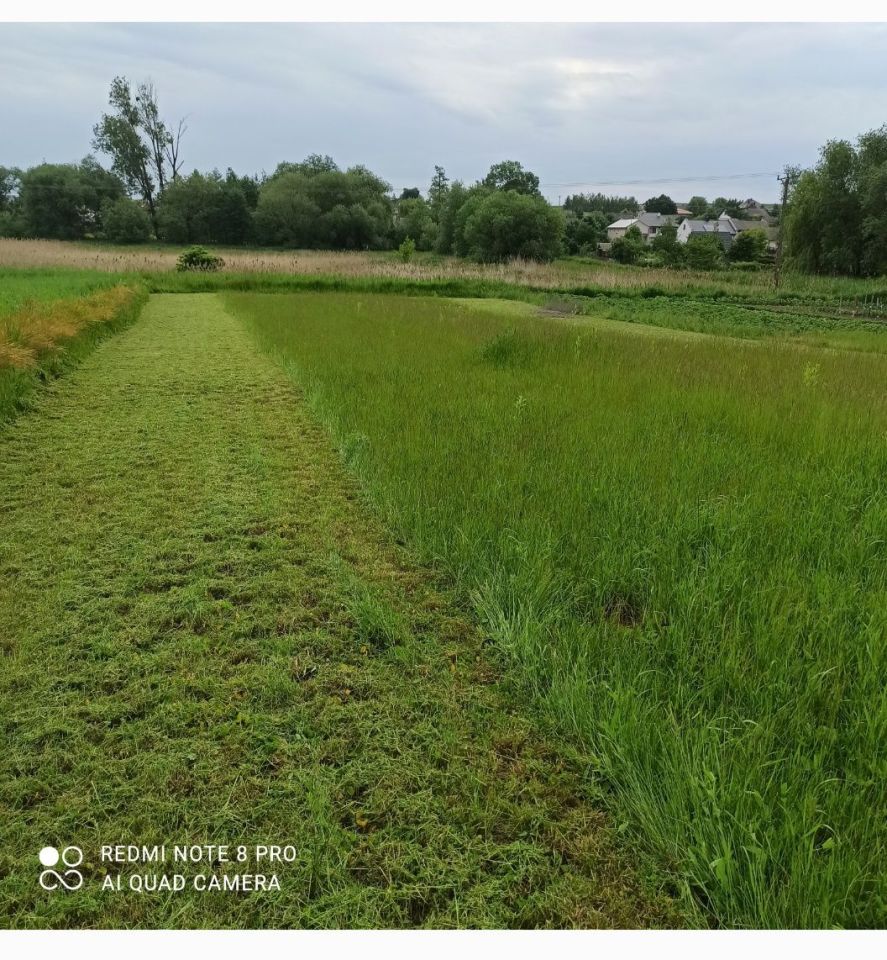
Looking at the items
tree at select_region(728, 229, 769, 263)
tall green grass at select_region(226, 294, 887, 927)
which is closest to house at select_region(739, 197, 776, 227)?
tree at select_region(728, 229, 769, 263)

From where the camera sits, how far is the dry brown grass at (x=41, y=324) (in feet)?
→ 20.4

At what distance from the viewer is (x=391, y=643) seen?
7.88 feet

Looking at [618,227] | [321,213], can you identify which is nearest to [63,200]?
[321,213]

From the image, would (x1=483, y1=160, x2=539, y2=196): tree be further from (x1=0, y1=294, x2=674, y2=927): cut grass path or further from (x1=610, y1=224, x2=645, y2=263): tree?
(x1=0, y1=294, x2=674, y2=927): cut grass path

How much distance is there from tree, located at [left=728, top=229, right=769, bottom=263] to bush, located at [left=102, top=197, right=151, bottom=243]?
162ft

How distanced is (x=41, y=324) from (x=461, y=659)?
7.85 metres

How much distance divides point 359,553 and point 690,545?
167cm

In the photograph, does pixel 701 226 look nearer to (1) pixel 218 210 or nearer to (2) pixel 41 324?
(1) pixel 218 210

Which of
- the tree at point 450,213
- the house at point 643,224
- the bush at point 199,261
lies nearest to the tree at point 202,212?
the tree at point 450,213

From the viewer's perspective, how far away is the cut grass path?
143 cm

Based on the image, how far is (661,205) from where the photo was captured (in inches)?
4382

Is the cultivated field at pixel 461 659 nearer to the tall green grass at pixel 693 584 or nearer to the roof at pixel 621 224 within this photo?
the tall green grass at pixel 693 584

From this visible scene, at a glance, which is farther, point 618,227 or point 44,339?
point 618,227

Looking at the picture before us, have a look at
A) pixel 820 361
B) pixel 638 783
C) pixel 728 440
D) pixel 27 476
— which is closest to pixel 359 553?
pixel 638 783
